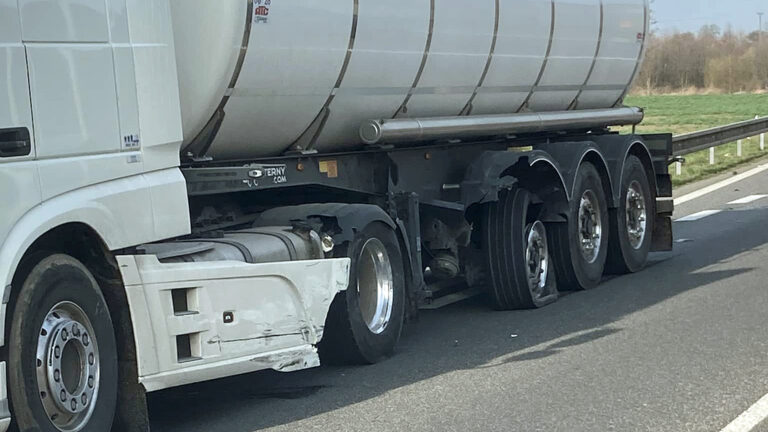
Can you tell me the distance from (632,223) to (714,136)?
11.7 metres

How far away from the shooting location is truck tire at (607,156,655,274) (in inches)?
537

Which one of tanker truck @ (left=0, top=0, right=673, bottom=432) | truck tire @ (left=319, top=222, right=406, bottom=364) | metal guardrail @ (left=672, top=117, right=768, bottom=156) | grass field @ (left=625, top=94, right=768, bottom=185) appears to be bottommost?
grass field @ (left=625, top=94, right=768, bottom=185)

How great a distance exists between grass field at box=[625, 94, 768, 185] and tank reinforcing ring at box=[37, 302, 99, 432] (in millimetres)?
18269

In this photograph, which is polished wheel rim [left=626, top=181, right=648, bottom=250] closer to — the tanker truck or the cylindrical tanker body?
the tanker truck

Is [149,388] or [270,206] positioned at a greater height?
[270,206]

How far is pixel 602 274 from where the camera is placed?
13.5 m

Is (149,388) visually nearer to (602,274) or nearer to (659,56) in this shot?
(602,274)

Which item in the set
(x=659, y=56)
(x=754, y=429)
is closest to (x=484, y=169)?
(x=754, y=429)

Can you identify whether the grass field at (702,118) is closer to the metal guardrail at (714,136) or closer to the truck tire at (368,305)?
the metal guardrail at (714,136)

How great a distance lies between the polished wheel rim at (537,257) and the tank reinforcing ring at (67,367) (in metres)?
5.88

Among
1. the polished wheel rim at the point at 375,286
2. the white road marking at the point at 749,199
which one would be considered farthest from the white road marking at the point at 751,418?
the white road marking at the point at 749,199

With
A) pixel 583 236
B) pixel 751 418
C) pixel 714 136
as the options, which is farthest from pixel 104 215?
pixel 714 136

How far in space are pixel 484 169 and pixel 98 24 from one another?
5431mm

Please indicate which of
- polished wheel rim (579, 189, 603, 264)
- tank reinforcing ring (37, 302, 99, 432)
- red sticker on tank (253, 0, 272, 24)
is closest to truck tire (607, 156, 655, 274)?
polished wheel rim (579, 189, 603, 264)
